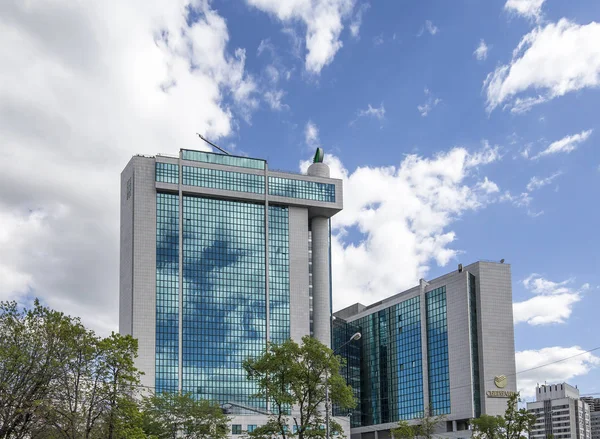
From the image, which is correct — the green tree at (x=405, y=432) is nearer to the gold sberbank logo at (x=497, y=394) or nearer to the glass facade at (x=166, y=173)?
the gold sberbank logo at (x=497, y=394)

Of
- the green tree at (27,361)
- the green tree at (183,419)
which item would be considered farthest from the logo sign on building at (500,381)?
the green tree at (27,361)

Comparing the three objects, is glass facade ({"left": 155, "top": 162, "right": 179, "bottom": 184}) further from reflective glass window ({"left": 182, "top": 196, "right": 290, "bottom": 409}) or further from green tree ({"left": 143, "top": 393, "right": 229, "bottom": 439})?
green tree ({"left": 143, "top": 393, "right": 229, "bottom": 439})

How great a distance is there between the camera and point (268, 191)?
138 metres

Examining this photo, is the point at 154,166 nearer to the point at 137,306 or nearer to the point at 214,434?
the point at 137,306

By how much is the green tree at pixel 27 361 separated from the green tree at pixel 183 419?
32.4 m

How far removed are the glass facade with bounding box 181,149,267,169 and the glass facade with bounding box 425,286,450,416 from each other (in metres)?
39.2

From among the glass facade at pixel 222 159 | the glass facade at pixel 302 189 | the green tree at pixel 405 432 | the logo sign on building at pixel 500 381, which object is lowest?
the green tree at pixel 405 432

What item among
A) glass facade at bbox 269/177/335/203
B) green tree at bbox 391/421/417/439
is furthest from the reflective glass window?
green tree at bbox 391/421/417/439

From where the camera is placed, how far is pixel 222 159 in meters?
137

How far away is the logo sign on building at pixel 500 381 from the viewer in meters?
116

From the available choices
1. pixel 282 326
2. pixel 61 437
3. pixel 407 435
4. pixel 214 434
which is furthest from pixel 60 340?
pixel 282 326

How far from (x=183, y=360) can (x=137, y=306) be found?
11.8 m

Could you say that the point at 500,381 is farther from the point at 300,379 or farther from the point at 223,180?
the point at 300,379

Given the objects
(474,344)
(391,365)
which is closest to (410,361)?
(391,365)
